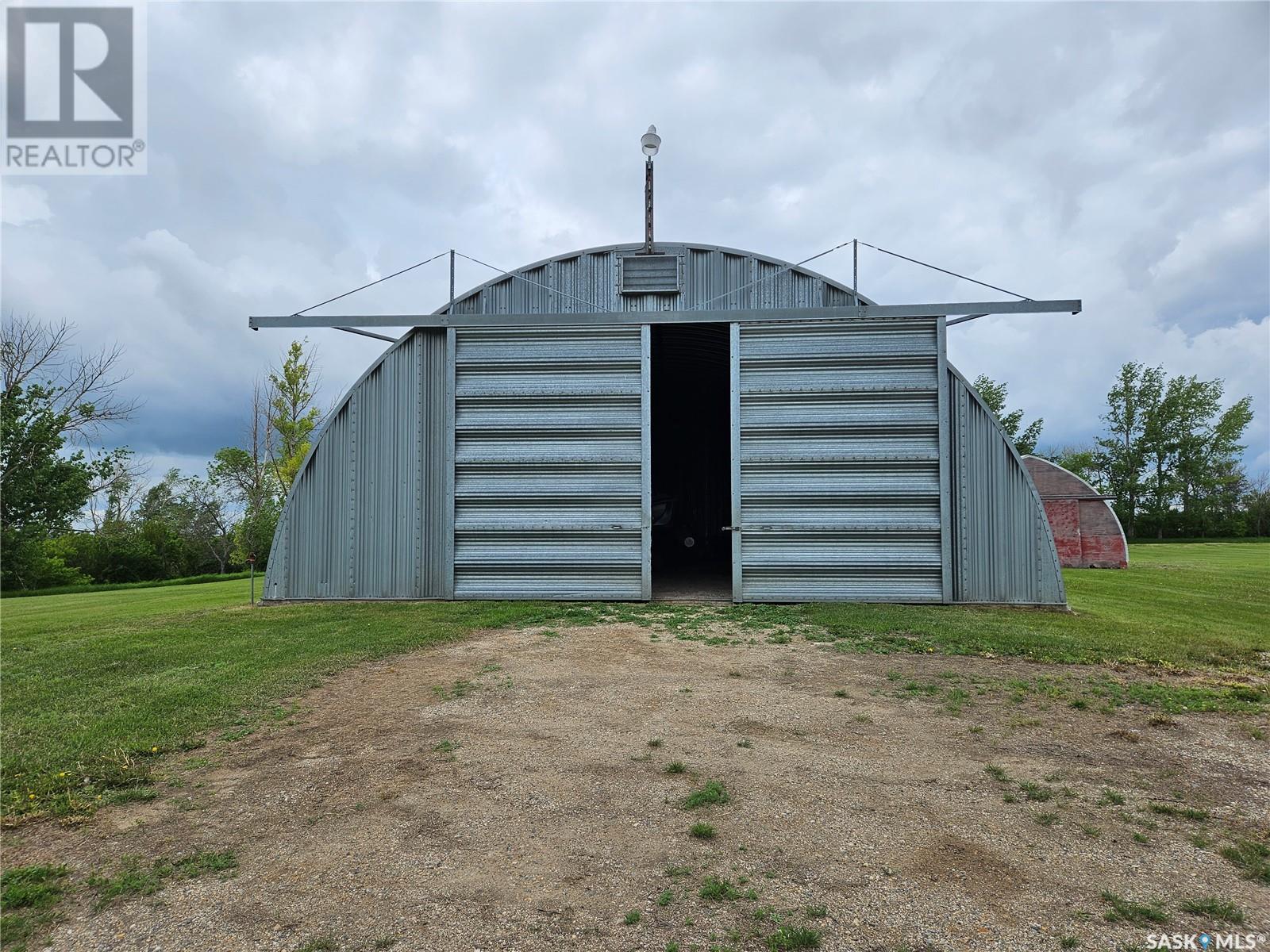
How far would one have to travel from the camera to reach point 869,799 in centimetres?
392

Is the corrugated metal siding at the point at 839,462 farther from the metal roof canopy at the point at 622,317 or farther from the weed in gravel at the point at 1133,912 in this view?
the weed in gravel at the point at 1133,912

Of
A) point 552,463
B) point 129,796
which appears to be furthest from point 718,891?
point 552,463

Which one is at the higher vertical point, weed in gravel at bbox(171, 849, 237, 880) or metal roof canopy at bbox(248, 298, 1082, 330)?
metal roof canopy at bbox(248, 298, 1082, 330)

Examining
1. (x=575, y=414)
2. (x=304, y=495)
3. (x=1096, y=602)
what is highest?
(x=575, y=414)

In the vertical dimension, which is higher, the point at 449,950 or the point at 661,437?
the point at 661,437

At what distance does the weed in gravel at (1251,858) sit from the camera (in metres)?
3.13

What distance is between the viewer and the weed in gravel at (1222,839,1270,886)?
313cm

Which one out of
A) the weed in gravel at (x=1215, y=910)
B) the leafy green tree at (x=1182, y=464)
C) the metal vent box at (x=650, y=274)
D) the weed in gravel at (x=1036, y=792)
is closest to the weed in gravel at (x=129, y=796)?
the weed in gravel at (x=1036, y=792)

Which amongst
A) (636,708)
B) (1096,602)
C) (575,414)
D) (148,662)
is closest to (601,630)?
(636,708)

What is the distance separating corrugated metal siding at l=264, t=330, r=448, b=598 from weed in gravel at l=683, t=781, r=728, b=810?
9.17 m

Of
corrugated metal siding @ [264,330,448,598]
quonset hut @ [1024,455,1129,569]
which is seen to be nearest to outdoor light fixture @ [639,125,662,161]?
corrugated metal siding @ [264,330,448,598]

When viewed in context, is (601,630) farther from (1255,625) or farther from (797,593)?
(1255,625)

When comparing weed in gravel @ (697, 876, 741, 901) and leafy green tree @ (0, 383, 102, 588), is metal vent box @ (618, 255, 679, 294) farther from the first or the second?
leafy green tree @ (0, 383, 102, 588)

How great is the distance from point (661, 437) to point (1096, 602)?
522 inches
